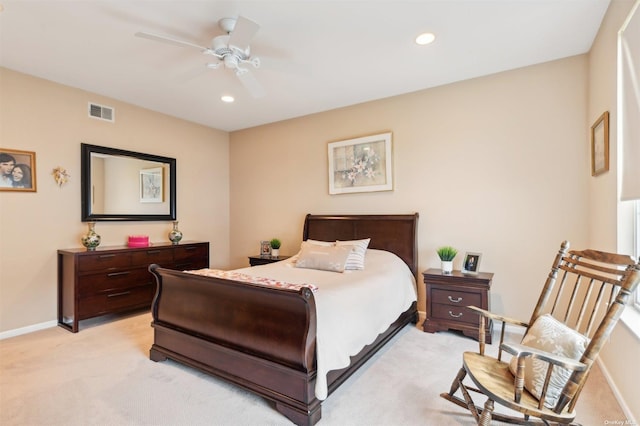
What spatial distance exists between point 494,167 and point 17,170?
514cm

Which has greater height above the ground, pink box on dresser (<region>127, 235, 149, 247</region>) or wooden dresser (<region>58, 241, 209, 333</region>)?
pink box on dresser (<region>127, 235, 149, 247</region>)

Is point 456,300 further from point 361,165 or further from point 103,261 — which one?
point 103,261

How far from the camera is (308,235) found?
4.59m

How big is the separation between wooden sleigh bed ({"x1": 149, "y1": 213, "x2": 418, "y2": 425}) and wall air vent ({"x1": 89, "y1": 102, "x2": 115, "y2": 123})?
2.52 metres

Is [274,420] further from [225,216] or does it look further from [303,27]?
[225,216]

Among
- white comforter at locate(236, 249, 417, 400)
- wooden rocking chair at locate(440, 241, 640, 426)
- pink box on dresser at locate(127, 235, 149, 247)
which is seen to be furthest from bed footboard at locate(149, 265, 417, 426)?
pink box on dresser at locate(127, 235, 149, 247)

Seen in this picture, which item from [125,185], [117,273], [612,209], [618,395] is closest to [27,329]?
[117,273]

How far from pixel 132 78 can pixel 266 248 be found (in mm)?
2744

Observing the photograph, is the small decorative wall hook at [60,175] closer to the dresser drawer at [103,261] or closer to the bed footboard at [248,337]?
the dresser drawer at [103,261]

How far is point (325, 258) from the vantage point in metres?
3.46

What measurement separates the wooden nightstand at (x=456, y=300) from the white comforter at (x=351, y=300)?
0.26m

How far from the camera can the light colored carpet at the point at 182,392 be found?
1.99m

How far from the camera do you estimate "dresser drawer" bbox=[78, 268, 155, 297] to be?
3.52 m

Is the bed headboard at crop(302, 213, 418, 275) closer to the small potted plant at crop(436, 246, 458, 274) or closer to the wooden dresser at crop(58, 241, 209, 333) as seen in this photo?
the small potted plant at crop(436, 246, 458, 274)
